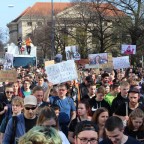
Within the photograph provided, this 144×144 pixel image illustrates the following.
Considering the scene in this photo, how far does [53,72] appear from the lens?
32.4 ft

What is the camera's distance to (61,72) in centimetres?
974

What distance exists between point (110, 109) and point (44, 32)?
189 feet

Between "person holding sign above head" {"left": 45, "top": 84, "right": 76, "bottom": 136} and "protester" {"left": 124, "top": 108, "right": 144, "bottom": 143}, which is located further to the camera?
"person holding sign above head" {"left": 45, "top": 84, "right": 76, "bottom": 136}

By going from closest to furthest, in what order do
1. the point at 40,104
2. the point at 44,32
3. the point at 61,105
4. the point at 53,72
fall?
the point at 40,104
the point at 61,105
the point at 53,72
the point at 44,32

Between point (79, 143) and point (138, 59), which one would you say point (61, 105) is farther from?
point (138, 59)

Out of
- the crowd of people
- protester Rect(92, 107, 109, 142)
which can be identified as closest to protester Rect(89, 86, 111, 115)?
the crowd of people

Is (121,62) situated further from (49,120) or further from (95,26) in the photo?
(95,26)

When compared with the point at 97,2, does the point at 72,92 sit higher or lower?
lower

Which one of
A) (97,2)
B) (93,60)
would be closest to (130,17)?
(97,2)

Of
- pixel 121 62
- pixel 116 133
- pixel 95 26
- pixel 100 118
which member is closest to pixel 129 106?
pixel 100 118

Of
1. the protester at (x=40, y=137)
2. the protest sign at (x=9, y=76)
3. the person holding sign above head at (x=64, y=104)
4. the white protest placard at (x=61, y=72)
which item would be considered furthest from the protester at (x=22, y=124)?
the protest sign at (x=9, y=76)

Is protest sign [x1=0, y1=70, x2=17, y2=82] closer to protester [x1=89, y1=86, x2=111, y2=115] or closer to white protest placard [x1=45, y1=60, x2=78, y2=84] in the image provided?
white protest placard [x1=45, y1=60, x2=78, y2=84]

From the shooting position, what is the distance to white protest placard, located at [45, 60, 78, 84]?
9.74m

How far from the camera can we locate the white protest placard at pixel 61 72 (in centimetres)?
974
